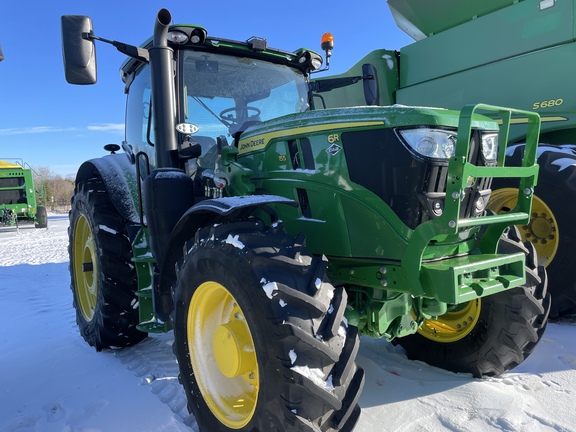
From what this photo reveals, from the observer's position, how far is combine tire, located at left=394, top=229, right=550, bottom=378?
270cm

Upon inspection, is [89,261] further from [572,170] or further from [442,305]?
[572,170]

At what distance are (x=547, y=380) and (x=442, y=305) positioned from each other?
42.0 inches

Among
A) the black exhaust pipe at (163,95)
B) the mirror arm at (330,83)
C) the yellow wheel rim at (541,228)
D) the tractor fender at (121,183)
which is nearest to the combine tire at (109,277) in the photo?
the tractor fender at (121,183)

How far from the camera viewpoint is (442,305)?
2.45 metres

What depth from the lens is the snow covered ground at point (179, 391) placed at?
8.04 feet

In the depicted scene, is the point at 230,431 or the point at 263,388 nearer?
the point at 263,388

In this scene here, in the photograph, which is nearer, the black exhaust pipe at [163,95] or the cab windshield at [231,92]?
the black exhaust pipe at [163,95]

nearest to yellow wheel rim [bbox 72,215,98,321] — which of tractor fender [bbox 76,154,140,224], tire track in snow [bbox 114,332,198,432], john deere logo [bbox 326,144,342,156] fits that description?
tractor fender [bbox 76,154,140,224]

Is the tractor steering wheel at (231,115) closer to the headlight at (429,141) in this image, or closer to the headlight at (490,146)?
the headlight at (429,141)

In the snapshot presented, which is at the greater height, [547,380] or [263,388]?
[263,388]

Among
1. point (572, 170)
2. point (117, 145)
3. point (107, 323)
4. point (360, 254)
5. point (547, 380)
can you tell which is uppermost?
point (117, 145)

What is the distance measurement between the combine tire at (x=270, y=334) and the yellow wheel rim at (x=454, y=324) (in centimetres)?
135

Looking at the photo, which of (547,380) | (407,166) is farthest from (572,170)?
(407,166)

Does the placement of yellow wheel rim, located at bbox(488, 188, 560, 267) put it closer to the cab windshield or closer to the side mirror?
the cab windshield
